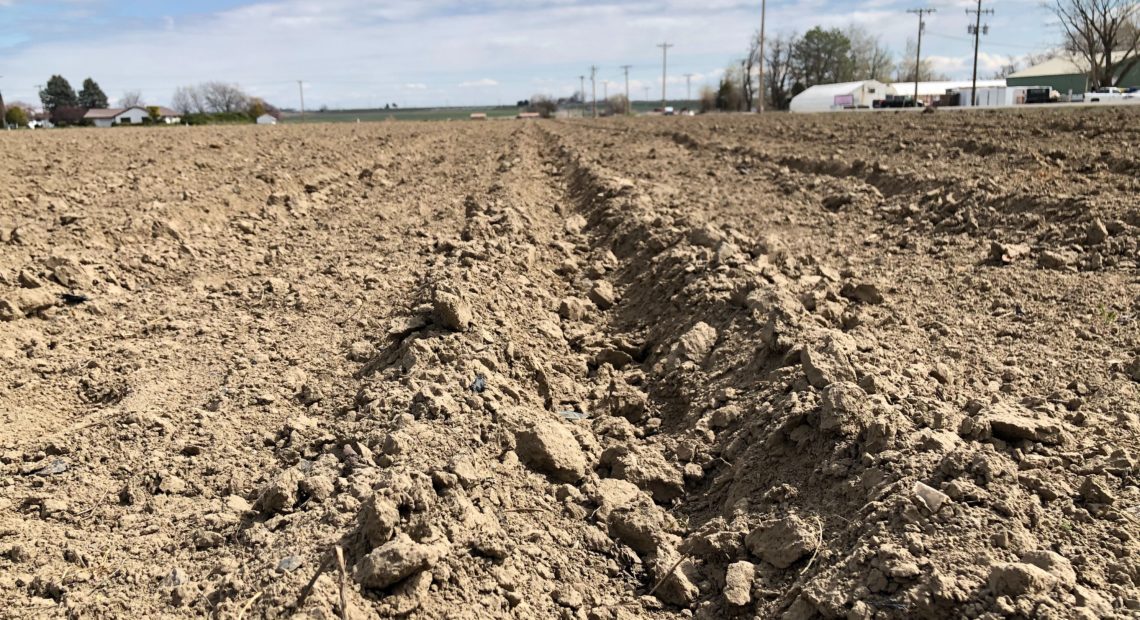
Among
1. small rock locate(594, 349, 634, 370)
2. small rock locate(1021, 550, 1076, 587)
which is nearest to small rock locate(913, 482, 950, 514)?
small rock locate(1021, 550, 1076, 587)

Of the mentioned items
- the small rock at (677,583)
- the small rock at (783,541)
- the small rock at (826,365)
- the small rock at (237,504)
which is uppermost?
the small rock at (826,365)

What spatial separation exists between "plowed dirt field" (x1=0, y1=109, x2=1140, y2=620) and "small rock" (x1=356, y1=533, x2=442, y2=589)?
0.01 m

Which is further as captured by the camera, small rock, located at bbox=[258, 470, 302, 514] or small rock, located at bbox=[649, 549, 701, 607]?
small rock, located at bbox=[258, 470, 302, 514]

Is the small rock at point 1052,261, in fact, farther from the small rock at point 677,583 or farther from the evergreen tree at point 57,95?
the evergreen tree at point 57,95

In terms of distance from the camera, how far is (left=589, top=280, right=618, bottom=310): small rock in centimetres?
667

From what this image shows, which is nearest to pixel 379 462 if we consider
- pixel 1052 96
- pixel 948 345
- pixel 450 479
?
pixel 450 479

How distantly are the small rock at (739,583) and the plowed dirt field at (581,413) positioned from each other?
0.5 inches

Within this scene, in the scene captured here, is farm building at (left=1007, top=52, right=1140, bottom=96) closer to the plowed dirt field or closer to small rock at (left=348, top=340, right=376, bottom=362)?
the plowed dirt field

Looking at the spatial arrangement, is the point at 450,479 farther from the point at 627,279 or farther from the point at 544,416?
the point at 627,279

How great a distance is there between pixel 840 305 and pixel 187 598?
4347 millimetres

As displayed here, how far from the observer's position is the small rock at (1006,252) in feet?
21.6

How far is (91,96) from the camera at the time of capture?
108 meters

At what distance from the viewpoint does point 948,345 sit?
491cm

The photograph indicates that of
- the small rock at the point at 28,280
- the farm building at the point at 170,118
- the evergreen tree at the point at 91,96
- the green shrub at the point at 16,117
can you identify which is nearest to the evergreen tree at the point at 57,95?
the evergreen tree at the point at 91,96
